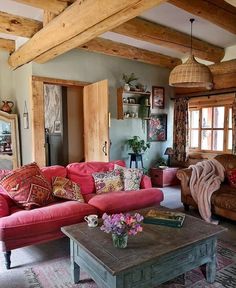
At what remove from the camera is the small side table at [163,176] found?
5.46 meters

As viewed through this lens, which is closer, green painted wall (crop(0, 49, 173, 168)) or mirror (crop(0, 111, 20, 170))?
green painted wall (crop(0, 49, 173, 168))

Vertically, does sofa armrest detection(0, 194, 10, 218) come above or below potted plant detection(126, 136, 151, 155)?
below

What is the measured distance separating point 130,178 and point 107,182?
32 centimetres

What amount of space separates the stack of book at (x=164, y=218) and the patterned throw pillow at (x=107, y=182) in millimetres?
996

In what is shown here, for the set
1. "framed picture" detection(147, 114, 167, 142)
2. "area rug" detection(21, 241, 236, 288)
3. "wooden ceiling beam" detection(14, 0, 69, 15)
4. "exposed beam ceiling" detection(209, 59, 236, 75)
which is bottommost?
"area rug" detection(21, 241, 236, 288)

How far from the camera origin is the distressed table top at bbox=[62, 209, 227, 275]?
5.37ft

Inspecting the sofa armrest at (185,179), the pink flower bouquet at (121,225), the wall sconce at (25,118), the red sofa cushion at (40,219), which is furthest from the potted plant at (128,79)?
the pink flower bouquet at (121,225)

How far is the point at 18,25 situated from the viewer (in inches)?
139

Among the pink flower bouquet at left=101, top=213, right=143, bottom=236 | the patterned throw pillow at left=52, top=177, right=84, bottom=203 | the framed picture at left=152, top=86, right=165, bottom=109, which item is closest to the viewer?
the pink flower bouquet at left=101, top=213, right=143, bottom=236

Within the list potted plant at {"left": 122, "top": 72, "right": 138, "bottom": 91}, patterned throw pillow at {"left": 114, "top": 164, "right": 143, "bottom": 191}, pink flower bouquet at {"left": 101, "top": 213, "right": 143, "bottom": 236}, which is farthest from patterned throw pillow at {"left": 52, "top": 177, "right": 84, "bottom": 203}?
potted plant at {"left": 122, "top": 72, "right": 138, "bottom": 91}

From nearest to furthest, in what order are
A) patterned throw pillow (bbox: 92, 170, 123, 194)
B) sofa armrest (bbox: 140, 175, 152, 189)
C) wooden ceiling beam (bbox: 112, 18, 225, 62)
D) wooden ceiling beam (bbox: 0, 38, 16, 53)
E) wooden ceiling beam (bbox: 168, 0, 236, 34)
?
wooden ceiling beam (bbox: 168, 0, 236, 34)
patterned throw pillow (bbox: 92, 170, 123, 194)
sofa armrest (bbox: 140, 175, 152, 189)
wooden ceiling beam (bbox: 112, 18, 225, 62)
wooden ceiling beam (bbox: 0, 38, 16, 53)

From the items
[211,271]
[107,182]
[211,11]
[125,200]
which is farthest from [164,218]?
[211,11]

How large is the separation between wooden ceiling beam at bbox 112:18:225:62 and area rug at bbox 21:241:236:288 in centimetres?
305

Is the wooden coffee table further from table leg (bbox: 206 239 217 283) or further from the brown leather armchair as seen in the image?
the brown leather armchair
